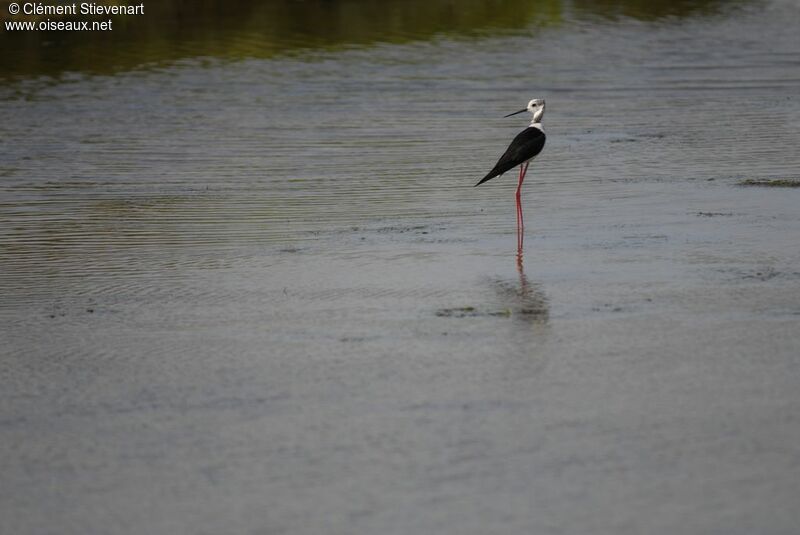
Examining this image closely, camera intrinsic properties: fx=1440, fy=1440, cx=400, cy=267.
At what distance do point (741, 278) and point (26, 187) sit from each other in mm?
7520

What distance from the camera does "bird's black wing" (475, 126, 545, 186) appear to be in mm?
11977

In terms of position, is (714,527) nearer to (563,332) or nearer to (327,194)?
(563,332)

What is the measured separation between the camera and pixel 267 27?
33156 mm

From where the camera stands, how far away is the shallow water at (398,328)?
5316 mm

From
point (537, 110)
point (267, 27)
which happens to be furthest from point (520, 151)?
point (267, 27)

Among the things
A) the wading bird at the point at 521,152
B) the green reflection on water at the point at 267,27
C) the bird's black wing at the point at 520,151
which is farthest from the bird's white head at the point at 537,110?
the green reflection on water at the point at 267,27

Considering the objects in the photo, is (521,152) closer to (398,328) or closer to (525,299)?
(525,299)

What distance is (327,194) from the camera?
13.0 meters

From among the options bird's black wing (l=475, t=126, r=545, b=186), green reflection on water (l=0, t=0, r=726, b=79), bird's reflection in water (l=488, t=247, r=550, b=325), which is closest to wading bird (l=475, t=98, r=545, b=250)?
bird's black wing (l=475, t=126, r=545, b=186)

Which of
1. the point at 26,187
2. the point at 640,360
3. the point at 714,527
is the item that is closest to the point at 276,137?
the point at 26,187

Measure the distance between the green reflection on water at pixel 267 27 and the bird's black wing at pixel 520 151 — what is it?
14817 mm

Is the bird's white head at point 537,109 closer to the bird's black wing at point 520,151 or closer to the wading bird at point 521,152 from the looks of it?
the wading bird at point 521,152

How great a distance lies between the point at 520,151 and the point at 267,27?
21.9 meters

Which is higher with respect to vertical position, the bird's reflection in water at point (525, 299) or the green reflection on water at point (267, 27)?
the bird's reflection in water at point (525, 299)
